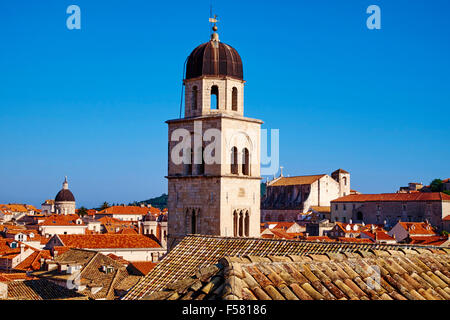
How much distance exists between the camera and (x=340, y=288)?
15.5ft

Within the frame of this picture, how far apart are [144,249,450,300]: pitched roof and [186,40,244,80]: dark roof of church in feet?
56.1

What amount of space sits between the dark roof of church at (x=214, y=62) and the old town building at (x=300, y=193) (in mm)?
65158

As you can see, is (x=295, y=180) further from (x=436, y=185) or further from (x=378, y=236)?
(x=378, y=236)

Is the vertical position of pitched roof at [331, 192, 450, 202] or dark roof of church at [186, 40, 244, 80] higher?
dark roof of church at [186, 40, 244, 80]

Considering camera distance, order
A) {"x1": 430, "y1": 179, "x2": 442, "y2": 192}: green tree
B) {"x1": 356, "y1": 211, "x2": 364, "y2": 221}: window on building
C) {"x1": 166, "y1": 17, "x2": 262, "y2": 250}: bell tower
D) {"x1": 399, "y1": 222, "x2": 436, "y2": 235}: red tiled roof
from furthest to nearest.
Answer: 1. {"x1": 430, "y1": 179, "x2": 442, "y2": 192}: green tree
2. {"x1": 356, "y1": 211, "x2": 364, "y2": 221}: window on building
3. {"x1": 399, "y1": 222, "x2": 436, "y2": 235}: red tiled roof
4. {"x1": 166, "y1": 17, "x2": 262, "y2": 250}: bell tower

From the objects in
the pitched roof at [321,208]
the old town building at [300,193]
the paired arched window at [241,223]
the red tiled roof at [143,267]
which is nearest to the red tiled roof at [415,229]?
the pitched roof at [321,208]

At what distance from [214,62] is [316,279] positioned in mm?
18452

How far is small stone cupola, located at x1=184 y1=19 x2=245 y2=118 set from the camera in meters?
22.4

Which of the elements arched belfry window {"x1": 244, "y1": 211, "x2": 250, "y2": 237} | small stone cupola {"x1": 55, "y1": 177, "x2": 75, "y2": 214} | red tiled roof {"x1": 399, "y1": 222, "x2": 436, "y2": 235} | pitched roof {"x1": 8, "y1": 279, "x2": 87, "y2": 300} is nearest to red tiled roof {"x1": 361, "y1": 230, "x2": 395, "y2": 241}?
red tiled roof {"x1": 399, "y1": 222, "x2": 436, "y2": 235}

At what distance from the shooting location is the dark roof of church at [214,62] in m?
22.5

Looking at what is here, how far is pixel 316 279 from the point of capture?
473cm

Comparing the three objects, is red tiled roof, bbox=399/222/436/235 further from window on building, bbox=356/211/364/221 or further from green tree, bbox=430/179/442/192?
green tree, bbox=430/179/442/192

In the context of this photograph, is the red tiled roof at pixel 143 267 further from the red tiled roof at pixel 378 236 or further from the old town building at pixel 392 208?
the old town building at pixel 392 208
